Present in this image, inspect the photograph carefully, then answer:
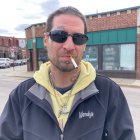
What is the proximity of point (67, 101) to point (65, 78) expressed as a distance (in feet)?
0.54

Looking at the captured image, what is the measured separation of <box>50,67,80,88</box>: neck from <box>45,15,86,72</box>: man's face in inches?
2.0

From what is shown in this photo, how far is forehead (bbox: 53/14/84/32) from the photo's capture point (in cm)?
182

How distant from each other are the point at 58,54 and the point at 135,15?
49.4 ft

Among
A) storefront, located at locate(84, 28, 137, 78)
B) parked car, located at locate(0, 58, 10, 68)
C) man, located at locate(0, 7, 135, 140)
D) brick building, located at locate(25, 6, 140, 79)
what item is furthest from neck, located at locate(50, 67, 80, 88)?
parked car, located at locate(0, 58, 10, 68)

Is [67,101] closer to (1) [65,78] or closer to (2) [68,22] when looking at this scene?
(1) [65,78]

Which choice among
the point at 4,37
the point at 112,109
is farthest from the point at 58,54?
the point at 4,37

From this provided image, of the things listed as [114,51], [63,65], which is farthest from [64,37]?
[114,51]

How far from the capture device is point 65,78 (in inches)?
73.2

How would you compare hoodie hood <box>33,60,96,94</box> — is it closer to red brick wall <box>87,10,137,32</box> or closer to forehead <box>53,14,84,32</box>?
forehead <box>53,14,84,32</box>

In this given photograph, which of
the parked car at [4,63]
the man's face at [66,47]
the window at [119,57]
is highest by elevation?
the man's face at [66,47]

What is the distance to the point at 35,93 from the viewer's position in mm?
1841

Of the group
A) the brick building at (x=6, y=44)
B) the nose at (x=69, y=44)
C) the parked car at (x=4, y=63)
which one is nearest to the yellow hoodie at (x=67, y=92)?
the nose at (x=69, y=44)

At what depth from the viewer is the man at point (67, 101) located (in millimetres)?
1722

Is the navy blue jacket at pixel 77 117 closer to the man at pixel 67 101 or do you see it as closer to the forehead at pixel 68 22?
the man at pixel 67 101
